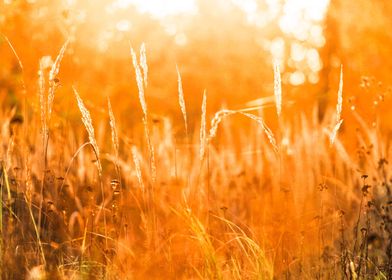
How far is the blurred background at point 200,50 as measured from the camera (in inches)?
264

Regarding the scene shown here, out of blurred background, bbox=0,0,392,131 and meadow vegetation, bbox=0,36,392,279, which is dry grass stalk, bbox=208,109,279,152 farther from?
blurred background, bbox=0,0,392,131

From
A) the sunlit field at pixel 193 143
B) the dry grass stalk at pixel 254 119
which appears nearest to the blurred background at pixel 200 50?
the sunlit field at pixel 193 143

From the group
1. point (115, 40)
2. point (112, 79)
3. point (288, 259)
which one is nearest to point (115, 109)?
point (112, 79)

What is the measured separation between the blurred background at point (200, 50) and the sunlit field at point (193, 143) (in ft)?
0.12

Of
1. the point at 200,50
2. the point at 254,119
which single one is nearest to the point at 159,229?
the point at 254,119

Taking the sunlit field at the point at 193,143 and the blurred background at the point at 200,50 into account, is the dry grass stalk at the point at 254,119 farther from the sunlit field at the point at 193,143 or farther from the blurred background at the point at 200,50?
the blurred background at the point at 200,50

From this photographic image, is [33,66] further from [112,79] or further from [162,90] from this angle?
[162,90]

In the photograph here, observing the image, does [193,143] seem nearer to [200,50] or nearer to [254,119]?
[254,119]

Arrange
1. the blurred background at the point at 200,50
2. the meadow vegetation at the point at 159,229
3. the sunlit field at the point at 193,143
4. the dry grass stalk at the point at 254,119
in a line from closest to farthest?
the dry grass stalk at the point at 254,119, the meadow vegetation at the point at 159,229, the sunlit field at the point at 193,143, the blurred background at the point at 200,50

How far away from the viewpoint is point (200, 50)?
13.7m

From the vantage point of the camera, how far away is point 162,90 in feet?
39.1

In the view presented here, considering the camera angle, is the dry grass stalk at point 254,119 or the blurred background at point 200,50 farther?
the blurred background at point 200,50

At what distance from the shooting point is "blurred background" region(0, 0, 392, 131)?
6707mm

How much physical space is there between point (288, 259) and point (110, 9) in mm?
6136
